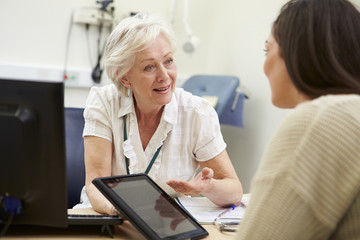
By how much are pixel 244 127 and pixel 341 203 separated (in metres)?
2.30

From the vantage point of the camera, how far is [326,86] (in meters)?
0.84

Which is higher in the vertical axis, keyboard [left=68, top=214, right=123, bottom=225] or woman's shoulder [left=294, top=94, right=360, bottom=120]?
woman's shoulder [left=294, top=94, right=360, bottom=120]

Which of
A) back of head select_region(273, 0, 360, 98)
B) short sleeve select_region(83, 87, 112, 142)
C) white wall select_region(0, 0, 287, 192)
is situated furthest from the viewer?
white wall select_region(0, 0, 287, 192)

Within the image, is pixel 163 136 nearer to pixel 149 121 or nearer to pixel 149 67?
pixel 149 121

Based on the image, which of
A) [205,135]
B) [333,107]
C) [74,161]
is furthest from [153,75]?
[333,107]

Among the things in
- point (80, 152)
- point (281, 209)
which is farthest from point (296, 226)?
point (80, 152)

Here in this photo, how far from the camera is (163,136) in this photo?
5.09 ft

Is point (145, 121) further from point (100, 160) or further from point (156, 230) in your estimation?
point (156, 230)

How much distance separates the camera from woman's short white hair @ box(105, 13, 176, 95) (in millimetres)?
1536

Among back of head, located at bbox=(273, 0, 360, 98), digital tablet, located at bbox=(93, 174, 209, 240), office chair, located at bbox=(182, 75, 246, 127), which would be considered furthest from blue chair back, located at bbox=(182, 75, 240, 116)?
back of head, located at bbox=(273, 0, 360, 98)

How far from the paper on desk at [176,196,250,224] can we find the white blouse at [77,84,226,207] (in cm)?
13

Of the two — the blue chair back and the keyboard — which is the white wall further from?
the keyboard

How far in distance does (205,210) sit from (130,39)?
0.66m

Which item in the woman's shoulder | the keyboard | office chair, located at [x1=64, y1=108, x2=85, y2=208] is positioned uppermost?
the woman's shoulder
